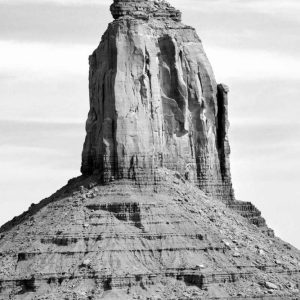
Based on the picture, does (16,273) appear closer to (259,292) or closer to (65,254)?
(65,254)

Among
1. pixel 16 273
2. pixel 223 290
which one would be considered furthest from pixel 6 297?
pixel 223 290

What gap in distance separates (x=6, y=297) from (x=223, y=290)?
14357 mm

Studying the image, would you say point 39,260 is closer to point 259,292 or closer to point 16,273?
point 16,273

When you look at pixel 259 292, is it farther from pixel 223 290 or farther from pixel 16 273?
pixel 16 273

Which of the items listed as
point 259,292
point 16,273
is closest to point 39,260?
point 16,273

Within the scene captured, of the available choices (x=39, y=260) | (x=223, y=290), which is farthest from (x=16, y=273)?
(x=223, y=290)

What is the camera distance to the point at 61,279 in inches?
7771

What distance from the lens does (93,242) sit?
19950 centimetres

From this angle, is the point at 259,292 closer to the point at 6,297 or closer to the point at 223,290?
the point at 223,290

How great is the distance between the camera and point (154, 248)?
7864 inches

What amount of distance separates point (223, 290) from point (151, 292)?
533 cm

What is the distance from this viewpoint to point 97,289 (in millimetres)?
196250

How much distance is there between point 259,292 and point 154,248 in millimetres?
7568

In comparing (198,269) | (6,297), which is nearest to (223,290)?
(198,269)
